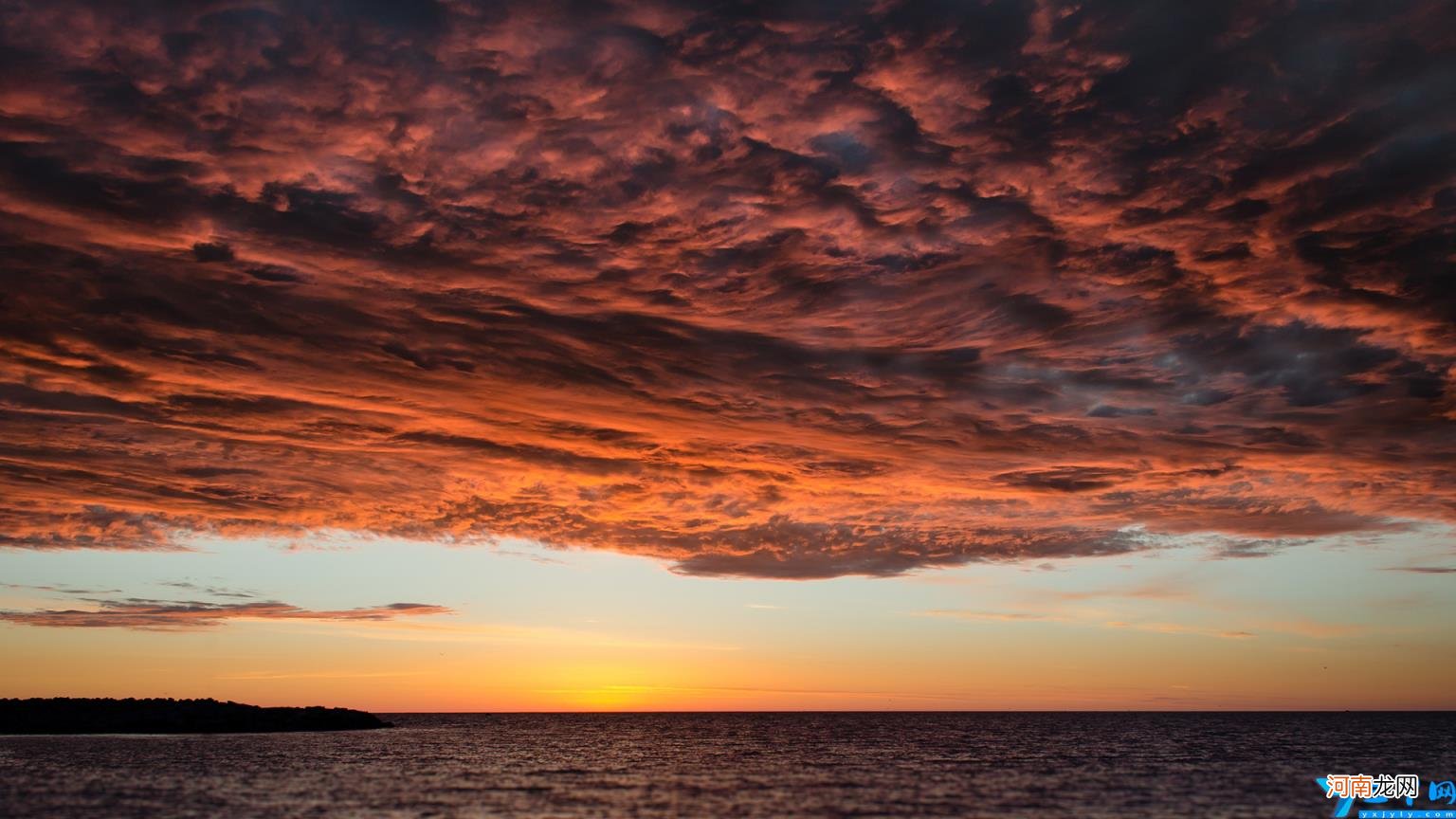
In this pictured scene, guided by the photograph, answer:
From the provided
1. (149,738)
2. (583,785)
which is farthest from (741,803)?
(149,738)

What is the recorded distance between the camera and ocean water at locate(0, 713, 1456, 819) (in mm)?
48062

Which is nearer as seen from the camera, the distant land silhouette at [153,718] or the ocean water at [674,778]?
the ocean water at [674,778]

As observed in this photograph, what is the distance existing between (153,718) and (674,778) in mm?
97764

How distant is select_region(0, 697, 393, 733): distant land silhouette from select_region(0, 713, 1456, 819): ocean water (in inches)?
870

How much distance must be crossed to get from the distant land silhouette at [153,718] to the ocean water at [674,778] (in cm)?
2211

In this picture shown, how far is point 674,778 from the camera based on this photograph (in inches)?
2562

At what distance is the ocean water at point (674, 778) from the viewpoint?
48.1 metres

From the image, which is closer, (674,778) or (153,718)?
(674,778)

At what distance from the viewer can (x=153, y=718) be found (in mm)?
130750

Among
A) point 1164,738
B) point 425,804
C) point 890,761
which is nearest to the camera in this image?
Result: point 425,804

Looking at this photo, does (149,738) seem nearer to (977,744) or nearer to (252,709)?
(252,709)

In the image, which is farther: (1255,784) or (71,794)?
(1255,784)

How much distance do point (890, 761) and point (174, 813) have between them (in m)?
52.6

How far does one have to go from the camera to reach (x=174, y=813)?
151 feet
